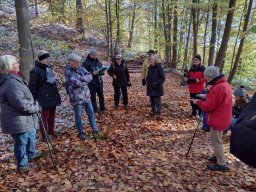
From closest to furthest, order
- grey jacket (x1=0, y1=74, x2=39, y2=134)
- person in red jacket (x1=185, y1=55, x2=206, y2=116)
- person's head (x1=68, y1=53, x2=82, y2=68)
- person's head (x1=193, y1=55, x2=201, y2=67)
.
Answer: grey jacket (x1=0, y1=74, x2=39, y2=134) < person's head (x1=68, y1=53, x2=82, y2=68) < person's head (x1=193, y1=55, x2=201, y2=67) < person in red jacket (x1=185, y1=55, x2=206, y2=116)

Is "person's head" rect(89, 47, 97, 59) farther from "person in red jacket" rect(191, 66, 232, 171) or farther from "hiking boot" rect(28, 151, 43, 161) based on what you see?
"person in red jacket" rect(191, 66, 232, 171)

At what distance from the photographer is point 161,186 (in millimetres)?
4371

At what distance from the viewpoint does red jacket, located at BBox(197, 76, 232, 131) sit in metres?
4.64

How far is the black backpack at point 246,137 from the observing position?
1419 millimetres

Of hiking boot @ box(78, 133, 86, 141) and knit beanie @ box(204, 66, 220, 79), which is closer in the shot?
knit beanie @ box(204, 66, 220, 79)

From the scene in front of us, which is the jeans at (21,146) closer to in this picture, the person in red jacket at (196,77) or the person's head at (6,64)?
the person's head at (6,64)

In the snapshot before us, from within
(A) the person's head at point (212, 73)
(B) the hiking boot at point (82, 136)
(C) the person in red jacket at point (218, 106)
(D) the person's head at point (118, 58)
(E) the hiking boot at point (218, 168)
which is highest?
(D) the person's head at point (118, 58)

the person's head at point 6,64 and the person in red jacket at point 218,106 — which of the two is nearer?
the person's head at point 6,64

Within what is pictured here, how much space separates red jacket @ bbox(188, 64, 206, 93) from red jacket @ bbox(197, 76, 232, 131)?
10.6 ft

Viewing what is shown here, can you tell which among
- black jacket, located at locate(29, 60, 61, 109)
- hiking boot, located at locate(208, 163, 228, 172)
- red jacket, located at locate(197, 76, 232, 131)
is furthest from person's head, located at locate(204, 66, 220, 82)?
black jacket, located at locate(29, 60, 61, 109)

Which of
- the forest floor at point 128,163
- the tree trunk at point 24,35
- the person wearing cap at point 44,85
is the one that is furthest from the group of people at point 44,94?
the tree trunk at point 24,35

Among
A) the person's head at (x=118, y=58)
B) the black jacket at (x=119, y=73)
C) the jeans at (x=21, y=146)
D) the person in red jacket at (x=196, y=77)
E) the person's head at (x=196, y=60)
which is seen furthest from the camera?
the black jacket at (x=119, y=73)

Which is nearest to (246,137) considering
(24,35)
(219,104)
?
(219,104)

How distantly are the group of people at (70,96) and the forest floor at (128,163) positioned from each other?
33 cm
